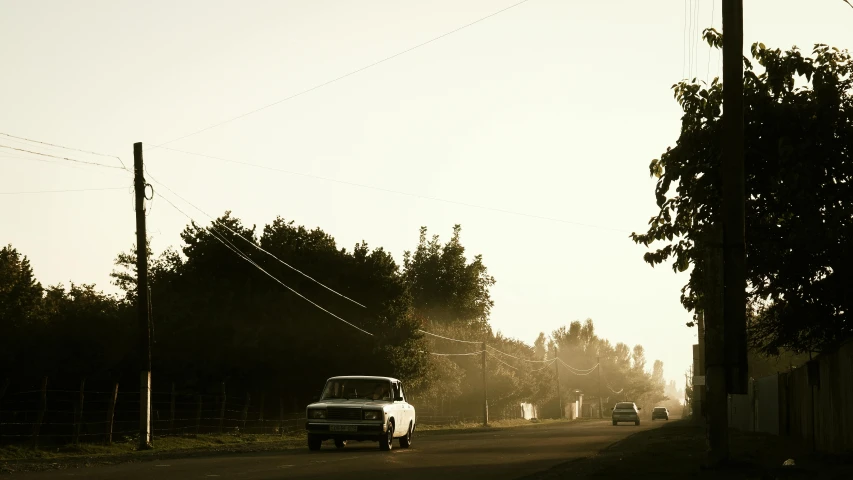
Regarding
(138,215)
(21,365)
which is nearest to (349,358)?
(21,365)

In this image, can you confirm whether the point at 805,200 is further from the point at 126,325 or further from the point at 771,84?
the point at 126,325

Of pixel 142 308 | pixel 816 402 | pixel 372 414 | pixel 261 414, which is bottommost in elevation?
pixel 261 414

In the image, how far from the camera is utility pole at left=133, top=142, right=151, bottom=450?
29.6 metres

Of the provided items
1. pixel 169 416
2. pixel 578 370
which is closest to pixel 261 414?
pixel 169 416

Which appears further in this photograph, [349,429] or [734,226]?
[349,429]

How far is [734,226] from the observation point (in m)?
15.4

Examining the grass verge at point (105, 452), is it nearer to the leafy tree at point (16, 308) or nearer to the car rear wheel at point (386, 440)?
the car rear wheel at point (386, 440)

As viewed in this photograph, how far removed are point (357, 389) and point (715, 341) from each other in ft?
45.3

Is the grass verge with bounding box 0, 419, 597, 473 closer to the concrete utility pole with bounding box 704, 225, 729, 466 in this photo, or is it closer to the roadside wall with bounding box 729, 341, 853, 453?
the concrete utility pole with bounding box 704, 225, 729, 466

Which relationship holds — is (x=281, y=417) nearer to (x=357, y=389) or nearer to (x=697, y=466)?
(x=357, y=389)

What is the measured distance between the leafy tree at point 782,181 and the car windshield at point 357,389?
908 centimetres

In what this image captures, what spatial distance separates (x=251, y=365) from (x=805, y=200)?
35.1m

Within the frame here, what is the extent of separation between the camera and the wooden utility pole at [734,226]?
15203 mm

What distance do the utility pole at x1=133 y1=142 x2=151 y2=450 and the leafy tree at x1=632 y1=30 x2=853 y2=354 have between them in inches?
Result: 601
